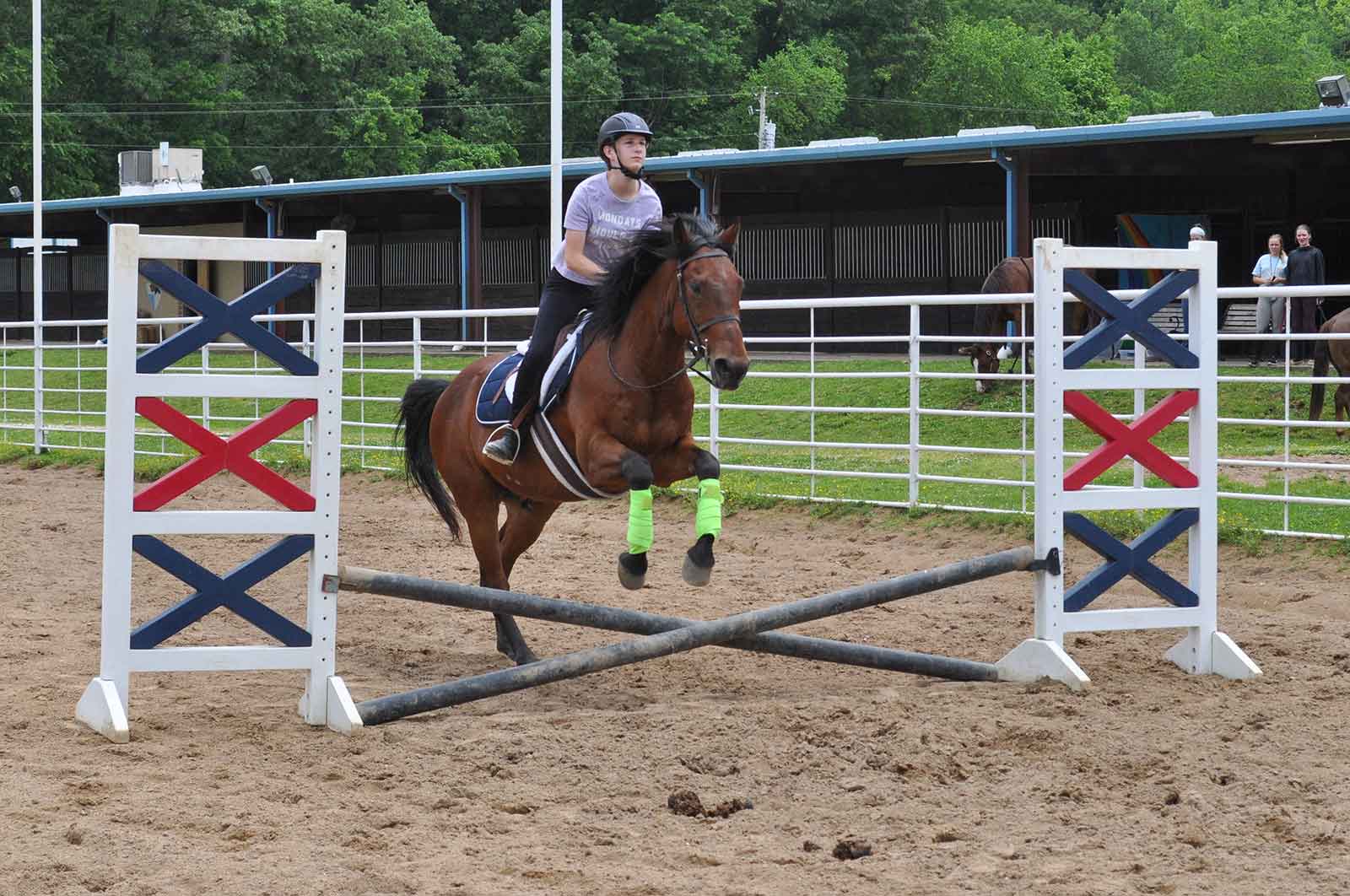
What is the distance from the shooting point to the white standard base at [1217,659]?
652 centimetres

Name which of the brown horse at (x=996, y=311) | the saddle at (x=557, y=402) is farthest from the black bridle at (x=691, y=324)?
the brown horse at (x=996, y=311)

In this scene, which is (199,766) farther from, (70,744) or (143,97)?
(143,97)

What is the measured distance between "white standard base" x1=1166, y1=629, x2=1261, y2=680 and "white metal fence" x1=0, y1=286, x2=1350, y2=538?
2307 mm

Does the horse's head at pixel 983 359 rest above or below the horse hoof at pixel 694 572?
above

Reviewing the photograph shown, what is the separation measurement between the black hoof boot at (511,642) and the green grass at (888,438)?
13.7 ft

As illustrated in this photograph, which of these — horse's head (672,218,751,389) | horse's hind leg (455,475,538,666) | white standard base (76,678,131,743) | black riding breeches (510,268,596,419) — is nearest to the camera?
white standard base (76,678,131,743)

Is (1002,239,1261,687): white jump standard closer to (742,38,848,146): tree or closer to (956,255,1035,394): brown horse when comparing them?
(956,255,1035,394): brown horse

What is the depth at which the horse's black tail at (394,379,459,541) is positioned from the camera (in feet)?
27.0

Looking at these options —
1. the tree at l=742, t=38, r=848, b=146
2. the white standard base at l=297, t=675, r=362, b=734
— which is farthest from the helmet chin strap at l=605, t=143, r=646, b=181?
the tree at l=742, t=38, r=848, b=146

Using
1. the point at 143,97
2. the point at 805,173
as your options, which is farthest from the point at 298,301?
the point at 143,97

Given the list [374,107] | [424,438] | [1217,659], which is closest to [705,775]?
[1217,659]

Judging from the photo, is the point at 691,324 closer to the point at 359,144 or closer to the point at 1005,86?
the point at 359,144

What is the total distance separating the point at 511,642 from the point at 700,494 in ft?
5.07

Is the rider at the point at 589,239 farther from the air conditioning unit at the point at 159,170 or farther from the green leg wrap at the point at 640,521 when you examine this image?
the air conditioning unit at the point at 159,170
